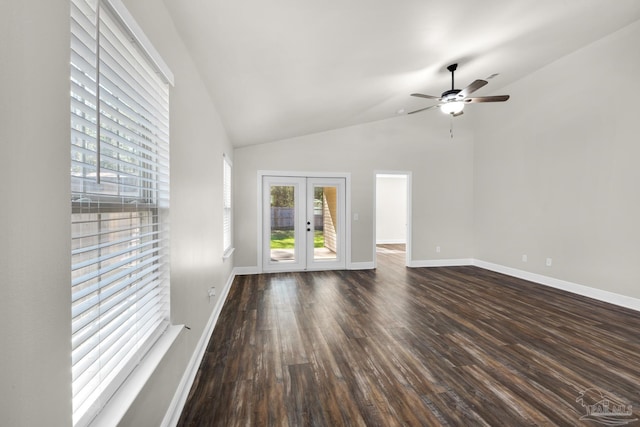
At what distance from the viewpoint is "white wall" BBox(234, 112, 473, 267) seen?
5.46 meters

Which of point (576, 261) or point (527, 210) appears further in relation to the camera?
point (527, 210)

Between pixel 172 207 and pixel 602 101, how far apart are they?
5.51 metres

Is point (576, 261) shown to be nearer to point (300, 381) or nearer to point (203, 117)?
point (300, 381)

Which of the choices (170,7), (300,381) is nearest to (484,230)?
(300,381)

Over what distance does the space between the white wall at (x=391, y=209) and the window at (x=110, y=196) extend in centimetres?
927

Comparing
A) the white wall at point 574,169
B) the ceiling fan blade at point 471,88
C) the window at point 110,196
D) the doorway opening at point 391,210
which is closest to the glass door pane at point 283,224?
the ceiling fan blade at point 471,88

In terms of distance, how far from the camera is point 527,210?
5.01 meters

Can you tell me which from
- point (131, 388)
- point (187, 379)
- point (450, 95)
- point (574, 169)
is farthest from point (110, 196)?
point (574, 169)

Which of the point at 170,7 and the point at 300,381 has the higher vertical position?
the point at 170,7

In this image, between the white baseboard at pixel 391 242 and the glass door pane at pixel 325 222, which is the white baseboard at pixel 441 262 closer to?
the glass door pane at pixel 325 222

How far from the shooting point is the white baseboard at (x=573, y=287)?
3673 mm

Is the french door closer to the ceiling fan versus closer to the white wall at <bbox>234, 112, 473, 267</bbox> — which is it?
the white wall at <bbox>234, 112, 473, 267</bbox>

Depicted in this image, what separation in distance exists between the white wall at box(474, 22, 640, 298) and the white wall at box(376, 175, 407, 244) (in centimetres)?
462

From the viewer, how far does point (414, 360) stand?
2.39m
